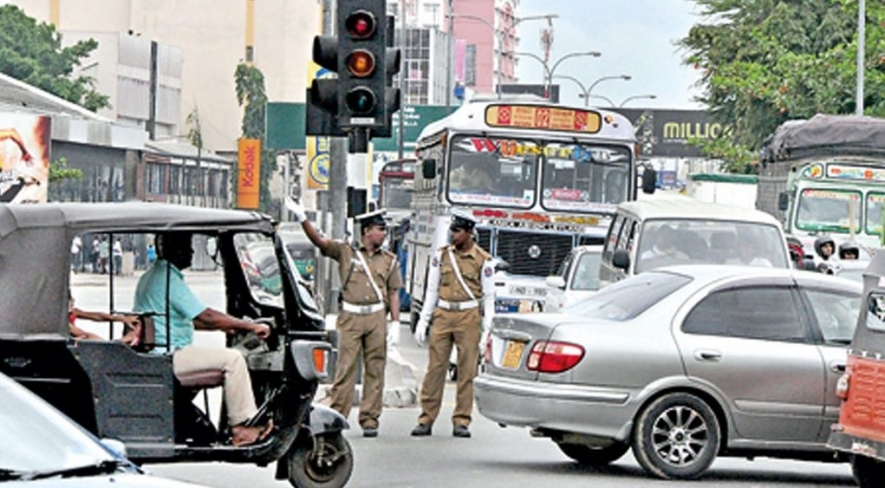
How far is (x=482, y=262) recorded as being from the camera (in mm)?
15867

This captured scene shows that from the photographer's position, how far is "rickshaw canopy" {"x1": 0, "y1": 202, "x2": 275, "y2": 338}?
390 inches

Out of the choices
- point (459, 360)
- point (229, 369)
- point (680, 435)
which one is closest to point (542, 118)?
point (459, 360)

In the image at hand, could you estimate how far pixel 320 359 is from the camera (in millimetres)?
11156

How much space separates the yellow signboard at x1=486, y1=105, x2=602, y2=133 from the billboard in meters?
30.9

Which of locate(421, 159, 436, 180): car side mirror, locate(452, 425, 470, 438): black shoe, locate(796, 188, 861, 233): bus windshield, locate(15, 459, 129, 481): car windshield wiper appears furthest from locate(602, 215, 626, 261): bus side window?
locate(15, 459, 129, 481): car windshield wiper

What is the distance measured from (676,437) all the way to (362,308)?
343 cm

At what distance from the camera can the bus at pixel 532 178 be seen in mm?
25719

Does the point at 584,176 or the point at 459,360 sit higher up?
the point at 584,176

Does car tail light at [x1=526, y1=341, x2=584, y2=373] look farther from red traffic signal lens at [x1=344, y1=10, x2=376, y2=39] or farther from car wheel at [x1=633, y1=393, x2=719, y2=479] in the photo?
red traffic signal lens at [x1=344, y1=10, x2=376, y2=39]

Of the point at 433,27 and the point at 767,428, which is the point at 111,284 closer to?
the point at 767,428

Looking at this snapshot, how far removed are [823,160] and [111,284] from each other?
76.1ft

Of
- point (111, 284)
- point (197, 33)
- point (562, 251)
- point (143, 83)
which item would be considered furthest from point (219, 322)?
point (197, 33)

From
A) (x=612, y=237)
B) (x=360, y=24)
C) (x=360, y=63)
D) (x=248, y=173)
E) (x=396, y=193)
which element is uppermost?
(x=360, y=24)

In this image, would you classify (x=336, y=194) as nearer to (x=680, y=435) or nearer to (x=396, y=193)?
(x=680, y=435)
